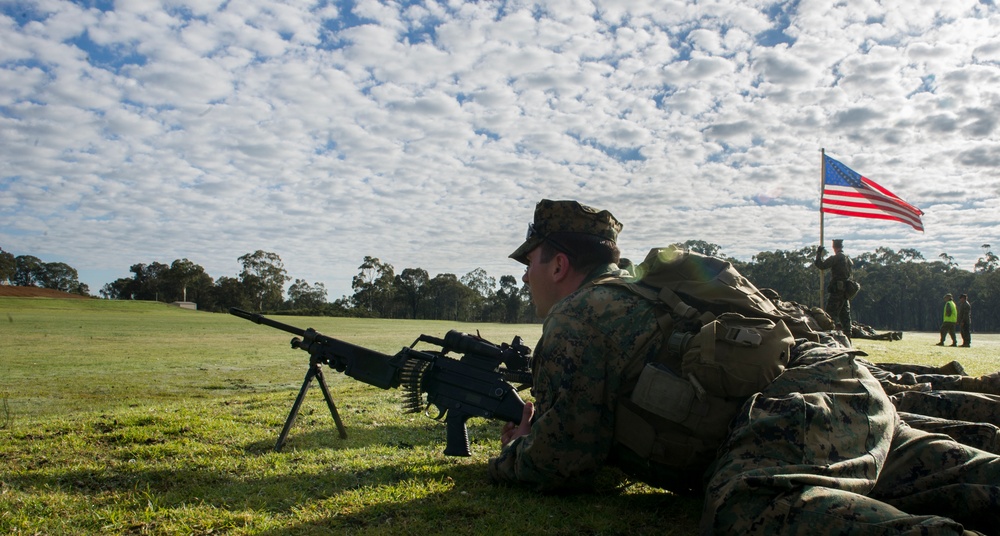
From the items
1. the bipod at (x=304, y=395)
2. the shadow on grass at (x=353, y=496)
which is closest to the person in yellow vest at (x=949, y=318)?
the shadow on grass at (x=353, y=496)

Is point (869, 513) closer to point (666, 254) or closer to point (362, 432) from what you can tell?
point (666, 254)

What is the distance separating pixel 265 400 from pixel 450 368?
4344 millimetres

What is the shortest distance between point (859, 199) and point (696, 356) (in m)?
17.4

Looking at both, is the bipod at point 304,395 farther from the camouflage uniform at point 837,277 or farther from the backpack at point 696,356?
the camouflage uniform at point 837,277

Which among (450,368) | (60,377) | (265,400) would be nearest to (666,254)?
(450,368)

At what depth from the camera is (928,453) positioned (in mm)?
2859

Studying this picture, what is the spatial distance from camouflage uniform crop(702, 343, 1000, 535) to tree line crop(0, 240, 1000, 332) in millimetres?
72644

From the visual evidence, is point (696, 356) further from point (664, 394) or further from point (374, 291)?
point (374, 291)

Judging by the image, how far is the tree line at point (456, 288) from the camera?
263ft

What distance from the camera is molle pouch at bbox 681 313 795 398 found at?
9.39ft

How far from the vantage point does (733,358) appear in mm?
2879

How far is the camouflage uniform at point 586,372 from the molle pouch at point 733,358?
40 cm

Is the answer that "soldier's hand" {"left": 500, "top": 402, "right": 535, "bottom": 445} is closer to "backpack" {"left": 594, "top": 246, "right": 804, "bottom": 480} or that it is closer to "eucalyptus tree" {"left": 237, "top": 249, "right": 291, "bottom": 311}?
"backpack" {"left": 594, "top": 246, "right": 804, "bottom": 480}

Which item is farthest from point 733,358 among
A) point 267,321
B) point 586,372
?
point 267,321
